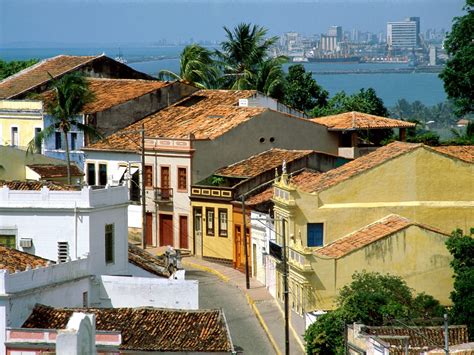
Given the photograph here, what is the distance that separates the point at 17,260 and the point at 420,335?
960 cm

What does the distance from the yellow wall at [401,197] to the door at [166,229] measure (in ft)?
48.1

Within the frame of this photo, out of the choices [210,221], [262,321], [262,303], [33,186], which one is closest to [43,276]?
[33,186]

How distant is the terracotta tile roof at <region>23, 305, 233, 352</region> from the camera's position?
133ft

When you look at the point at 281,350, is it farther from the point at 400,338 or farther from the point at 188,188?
the point at 188,188

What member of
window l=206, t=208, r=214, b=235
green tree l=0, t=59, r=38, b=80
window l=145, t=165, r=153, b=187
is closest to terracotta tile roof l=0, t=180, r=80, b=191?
window l=206, t=208, r=214, b=235

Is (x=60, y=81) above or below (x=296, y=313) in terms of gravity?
above

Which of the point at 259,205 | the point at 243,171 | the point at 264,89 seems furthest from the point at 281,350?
the point at 264,89

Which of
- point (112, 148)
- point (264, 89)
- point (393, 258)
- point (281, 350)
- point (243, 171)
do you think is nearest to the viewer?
point (281, 350)

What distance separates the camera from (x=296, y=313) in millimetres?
54531

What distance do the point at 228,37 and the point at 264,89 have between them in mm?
5834

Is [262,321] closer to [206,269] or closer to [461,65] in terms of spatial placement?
[206,269]

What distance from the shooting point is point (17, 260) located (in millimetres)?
44719

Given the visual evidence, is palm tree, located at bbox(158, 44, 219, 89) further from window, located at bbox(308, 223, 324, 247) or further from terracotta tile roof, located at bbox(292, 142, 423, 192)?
window, located at bbox(308, 223, 324, 247)

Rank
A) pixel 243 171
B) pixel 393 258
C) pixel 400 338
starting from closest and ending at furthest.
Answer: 1. pixel 400 338
2. pixel 393 258
3. pixel 243 171
